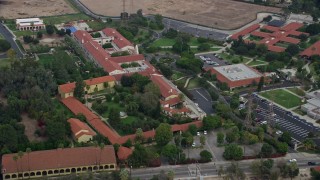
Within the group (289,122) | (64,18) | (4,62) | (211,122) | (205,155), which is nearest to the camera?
(205,155)

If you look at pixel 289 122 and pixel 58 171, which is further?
pixel 289 122

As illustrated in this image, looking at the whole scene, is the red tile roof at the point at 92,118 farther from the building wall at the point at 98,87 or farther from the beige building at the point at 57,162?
the beige building at the point at 57,162

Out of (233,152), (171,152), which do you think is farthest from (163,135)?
(233,152)

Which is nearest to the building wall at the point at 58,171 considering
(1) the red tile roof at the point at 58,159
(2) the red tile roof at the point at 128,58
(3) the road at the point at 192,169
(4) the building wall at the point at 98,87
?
(1) the red tile roof at the point at 58,159

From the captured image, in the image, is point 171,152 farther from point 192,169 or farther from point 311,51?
point 311,51

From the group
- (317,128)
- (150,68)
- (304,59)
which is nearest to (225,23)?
(304,59)

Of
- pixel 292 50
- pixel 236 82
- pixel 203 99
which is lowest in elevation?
pixel 203 99

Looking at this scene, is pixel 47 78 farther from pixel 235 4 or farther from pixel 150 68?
pixel 235 4
